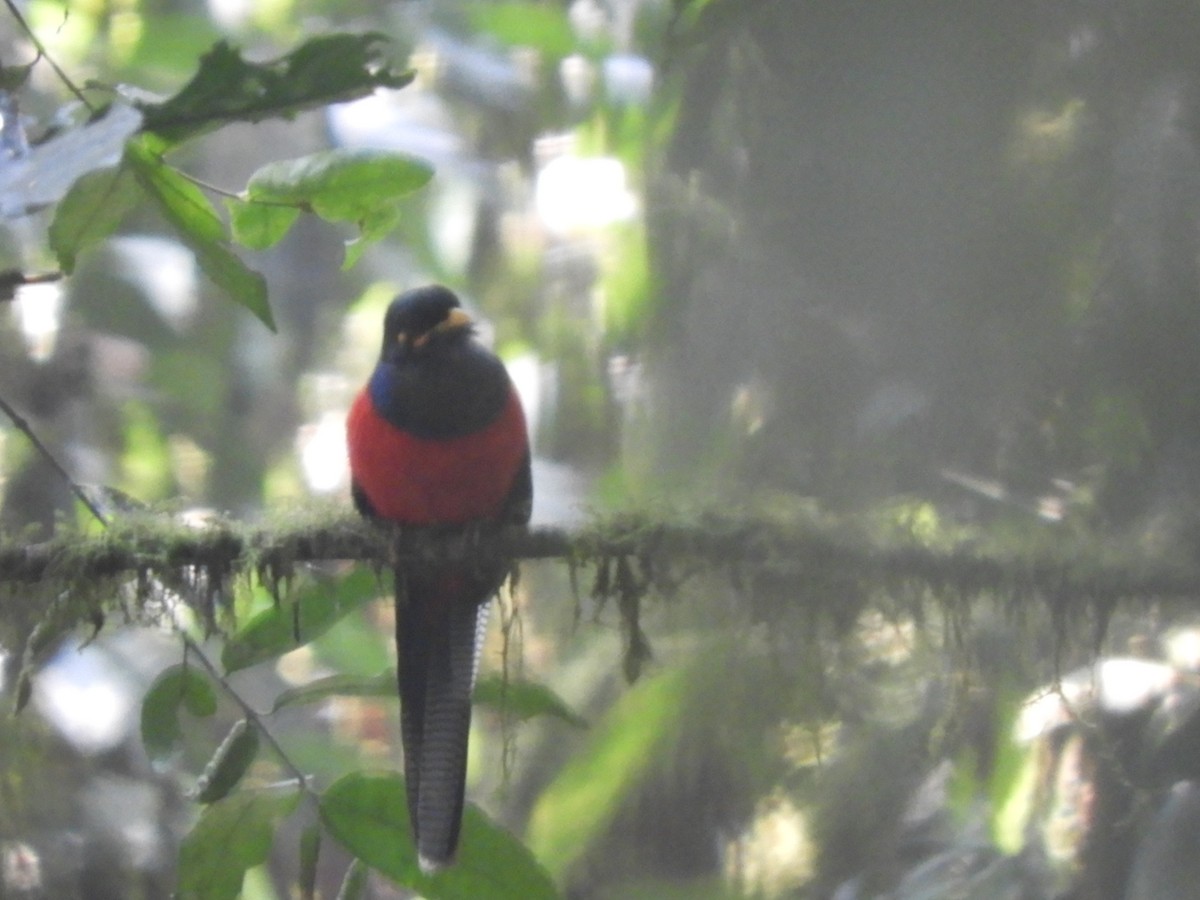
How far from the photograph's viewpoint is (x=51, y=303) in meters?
2.74

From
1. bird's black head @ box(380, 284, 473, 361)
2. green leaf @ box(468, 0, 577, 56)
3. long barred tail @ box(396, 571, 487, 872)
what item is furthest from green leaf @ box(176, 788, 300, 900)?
green leaf @ box(468, 0, 577, 56)

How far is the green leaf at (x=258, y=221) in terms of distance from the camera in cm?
120

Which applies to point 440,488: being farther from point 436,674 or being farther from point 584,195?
point 584,195

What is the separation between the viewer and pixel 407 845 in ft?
4.64

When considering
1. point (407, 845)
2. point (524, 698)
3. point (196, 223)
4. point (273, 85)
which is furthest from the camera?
point (524, 698)

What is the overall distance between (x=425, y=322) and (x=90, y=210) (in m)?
1.23

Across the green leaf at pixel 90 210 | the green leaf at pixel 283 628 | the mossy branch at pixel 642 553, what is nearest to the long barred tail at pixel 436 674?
the mossy branch at pixel 642 553

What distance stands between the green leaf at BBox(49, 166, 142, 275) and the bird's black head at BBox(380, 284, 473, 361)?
117cm

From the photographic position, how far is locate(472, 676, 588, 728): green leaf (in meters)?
1.51

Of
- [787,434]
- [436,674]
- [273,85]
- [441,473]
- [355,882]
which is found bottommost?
[436,674]

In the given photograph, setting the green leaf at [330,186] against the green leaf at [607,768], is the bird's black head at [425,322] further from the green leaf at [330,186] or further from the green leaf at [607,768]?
the green leaf at [330,186]

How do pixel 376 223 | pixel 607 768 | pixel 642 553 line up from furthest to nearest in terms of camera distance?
pixel 607 768 < pixel 642 553 < pixel 376 223

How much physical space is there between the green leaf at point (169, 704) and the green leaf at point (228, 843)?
9 cm

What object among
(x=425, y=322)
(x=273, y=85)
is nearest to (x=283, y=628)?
(x=273, y=85)
